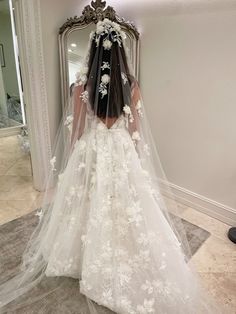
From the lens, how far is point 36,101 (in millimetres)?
2457

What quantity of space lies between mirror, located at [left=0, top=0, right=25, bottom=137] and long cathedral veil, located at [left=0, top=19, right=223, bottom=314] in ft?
7.79

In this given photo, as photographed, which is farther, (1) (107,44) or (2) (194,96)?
(2) (194,96)

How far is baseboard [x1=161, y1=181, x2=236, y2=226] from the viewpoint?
2.19 metres

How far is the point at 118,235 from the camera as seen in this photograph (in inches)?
54.9

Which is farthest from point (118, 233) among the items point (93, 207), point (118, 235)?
point (93, 207)

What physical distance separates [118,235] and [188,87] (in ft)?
5.06

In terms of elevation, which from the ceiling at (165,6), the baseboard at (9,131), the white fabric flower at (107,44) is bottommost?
the baseboard at (9,131)

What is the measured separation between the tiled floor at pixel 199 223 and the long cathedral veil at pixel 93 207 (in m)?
0.23

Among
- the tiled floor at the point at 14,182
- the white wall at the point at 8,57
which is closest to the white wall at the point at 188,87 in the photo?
the tiled floor at the point at 14,182

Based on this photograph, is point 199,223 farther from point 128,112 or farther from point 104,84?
point 104,84

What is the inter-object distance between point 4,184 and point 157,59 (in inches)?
89.6

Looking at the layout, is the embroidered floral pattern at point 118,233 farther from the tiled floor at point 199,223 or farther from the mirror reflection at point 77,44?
the mirror reflection at point 77,44

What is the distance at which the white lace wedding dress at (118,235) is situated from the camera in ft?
4.39

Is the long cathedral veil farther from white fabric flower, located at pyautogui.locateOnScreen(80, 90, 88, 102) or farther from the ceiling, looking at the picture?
the ceiling
